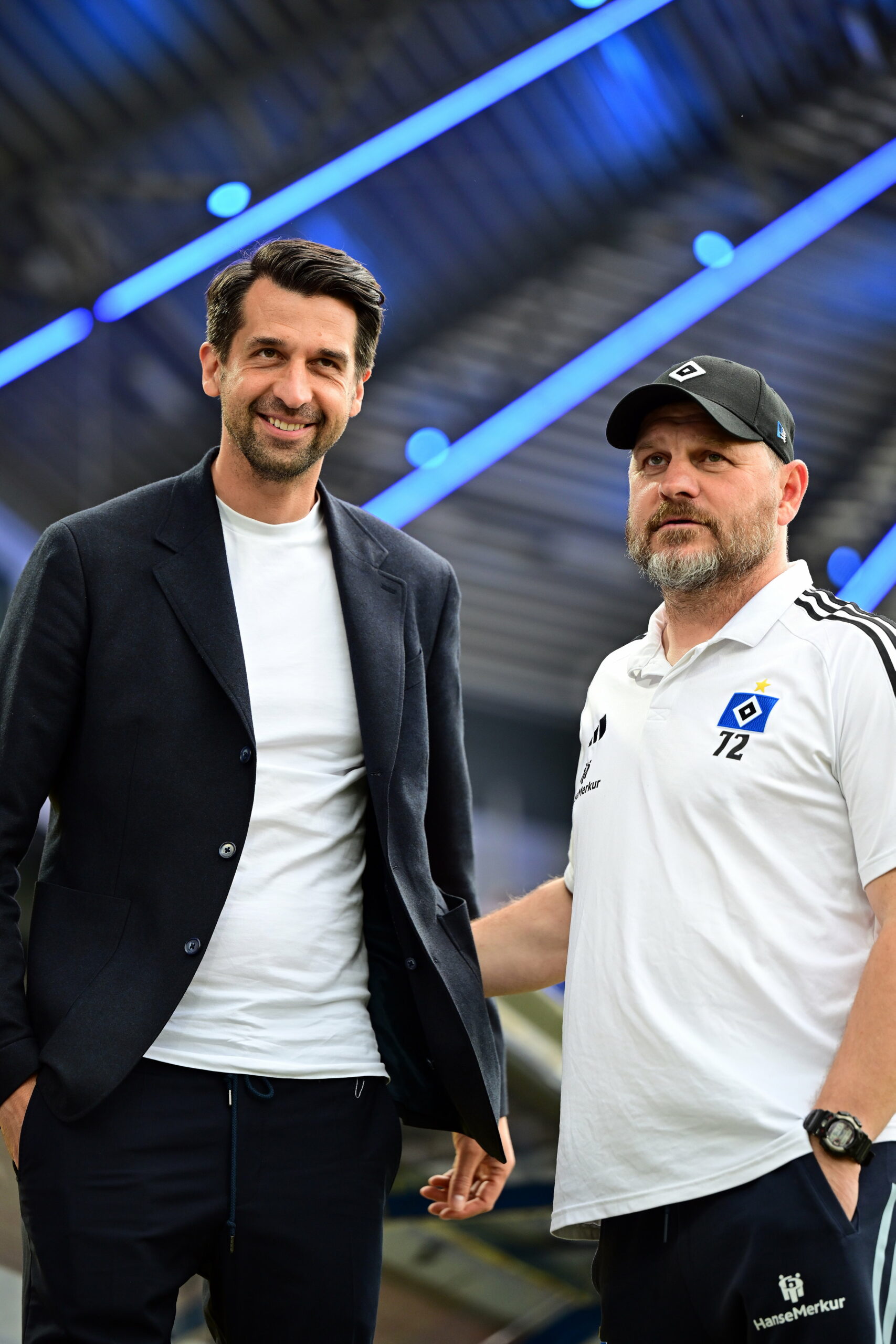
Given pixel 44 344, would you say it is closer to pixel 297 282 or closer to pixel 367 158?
pixel 367 158

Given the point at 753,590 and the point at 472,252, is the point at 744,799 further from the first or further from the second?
the point at 472,252

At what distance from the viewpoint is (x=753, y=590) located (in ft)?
5.62

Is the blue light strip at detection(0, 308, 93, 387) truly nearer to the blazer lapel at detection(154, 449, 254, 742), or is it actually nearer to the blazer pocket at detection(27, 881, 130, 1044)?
the blazer lapel at detection(154, 449, 254, 742)

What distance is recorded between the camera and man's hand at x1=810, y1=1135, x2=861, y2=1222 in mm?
1373

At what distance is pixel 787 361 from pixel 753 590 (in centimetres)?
184

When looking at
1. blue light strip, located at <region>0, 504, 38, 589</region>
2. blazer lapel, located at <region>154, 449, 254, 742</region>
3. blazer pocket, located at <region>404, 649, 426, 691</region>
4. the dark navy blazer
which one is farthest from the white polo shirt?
blue light strip, located at <region>0, 504, 38, 589</region>

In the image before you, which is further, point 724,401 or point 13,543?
point 13,543

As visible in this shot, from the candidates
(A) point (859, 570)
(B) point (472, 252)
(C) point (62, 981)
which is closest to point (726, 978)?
(C) point (62, 981)

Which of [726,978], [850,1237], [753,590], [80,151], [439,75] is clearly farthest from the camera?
[439,75]

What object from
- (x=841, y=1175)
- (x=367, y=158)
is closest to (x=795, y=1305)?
(x=841, y=1175)

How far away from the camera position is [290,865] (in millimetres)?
1609

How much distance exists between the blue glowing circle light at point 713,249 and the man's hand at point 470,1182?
2303mm

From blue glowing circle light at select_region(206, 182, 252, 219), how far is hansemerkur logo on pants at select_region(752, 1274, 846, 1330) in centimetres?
248

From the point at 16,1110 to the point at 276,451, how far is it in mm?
838
